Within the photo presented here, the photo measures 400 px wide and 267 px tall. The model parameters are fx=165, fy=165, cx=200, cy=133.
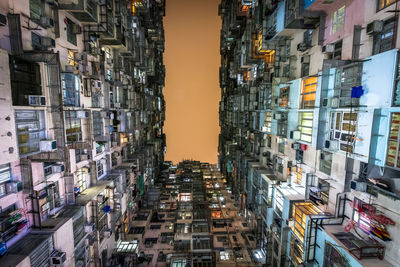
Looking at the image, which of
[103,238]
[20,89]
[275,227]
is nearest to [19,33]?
[20,89]

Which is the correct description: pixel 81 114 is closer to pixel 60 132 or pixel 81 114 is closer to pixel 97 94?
pixel 60 132

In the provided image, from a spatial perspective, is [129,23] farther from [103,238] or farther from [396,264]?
[396,264]

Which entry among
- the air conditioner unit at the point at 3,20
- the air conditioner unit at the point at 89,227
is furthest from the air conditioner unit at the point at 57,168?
the air conditioner unit at the point at 3,20

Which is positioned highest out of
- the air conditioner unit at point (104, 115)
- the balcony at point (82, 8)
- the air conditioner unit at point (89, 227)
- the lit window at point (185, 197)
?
the balcony at point (82, 8)

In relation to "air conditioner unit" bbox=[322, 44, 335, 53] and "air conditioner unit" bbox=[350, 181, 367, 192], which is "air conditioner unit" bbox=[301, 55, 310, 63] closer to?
"air conditioner unit" bbox=[322, 44, 335, 53]

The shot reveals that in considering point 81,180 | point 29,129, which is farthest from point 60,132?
point 81,180

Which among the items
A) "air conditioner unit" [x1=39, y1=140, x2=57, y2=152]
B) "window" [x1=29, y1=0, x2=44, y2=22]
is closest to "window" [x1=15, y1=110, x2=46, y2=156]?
"air conditioner unit" [x1=39, y1=140, x2=57, y2=152]

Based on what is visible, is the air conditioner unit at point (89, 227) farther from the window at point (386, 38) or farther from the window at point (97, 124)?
the window at point (386, 38)
